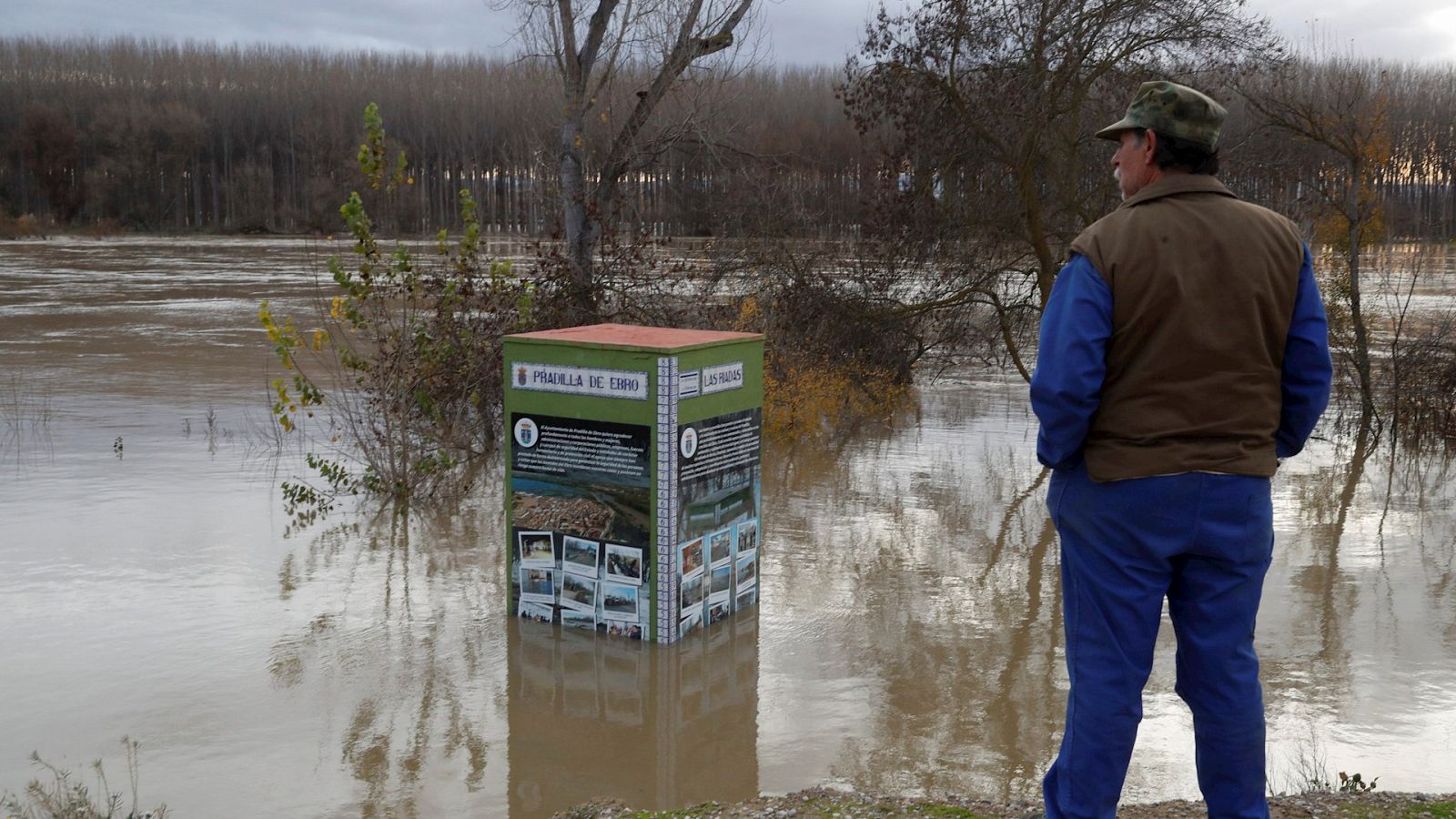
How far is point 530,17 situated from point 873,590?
9.00 meters

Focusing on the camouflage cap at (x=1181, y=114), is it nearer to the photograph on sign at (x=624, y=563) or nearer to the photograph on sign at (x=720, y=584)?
the photograph on sign at (x=624, y=563)

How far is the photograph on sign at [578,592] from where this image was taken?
21.6 feet

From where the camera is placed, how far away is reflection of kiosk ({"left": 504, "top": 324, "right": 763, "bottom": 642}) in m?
6.29

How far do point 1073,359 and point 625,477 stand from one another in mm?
3283

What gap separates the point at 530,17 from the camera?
14.2 m

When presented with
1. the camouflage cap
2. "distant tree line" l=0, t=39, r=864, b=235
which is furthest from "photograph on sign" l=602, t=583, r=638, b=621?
"distant tree line" l=0, t=39, r=864, b=235

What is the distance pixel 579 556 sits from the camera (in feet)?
21.6

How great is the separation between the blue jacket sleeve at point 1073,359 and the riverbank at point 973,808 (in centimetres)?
131

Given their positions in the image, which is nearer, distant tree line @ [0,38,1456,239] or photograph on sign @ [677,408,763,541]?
photograph on sign @ [677,408,763,541]

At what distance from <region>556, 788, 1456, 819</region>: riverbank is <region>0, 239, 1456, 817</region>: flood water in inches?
16.9

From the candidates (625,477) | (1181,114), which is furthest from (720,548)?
(1181,114)

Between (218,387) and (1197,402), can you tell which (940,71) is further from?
(1197,402)

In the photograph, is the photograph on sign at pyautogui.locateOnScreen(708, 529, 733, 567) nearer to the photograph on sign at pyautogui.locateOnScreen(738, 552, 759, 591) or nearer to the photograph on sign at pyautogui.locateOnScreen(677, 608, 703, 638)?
the photograph on sign at pyautogui.locateOnScreen(738, 552, 759, 591)

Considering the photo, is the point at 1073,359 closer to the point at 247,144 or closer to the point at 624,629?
the point at 624,629
